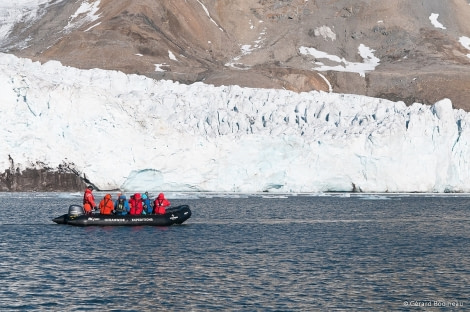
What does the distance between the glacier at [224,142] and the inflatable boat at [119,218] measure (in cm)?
1850

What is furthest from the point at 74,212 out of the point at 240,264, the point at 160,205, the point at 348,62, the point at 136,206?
the point at 348,62

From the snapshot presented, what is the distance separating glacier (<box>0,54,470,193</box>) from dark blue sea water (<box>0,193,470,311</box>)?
1160 cm

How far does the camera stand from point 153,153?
62.6 metres

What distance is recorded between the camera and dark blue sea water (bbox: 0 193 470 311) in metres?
23.5

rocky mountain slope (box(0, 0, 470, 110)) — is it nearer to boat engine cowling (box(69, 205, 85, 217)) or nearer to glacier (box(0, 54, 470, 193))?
glacier (box(0, 54, 470, 193))

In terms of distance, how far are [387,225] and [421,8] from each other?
159 metres

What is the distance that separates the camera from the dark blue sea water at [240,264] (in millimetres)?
23531

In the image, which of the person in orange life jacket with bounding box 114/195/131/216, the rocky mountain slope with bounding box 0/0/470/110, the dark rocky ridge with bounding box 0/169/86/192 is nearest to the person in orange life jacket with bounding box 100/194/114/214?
the person in orange life jacket with bounding box 114/195/131/216

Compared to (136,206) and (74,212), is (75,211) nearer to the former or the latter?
(74,212)

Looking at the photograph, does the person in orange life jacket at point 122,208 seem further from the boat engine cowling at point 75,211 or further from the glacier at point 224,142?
the glacier at point 224,142

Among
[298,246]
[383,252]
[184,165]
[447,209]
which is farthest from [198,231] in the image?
[447,209]

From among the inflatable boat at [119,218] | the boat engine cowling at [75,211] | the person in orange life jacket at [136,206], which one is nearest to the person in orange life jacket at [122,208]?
the person in orange life jacket at [136,206]

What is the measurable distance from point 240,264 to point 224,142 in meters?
34.2

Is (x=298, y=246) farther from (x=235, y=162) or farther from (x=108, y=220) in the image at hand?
(x=235, y=162)
